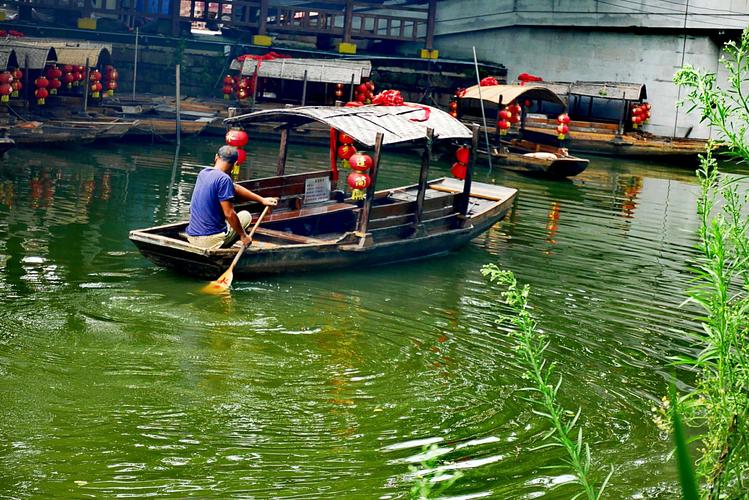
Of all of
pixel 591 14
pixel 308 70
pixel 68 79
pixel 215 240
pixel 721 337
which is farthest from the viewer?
pixel 591 14

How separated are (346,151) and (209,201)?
3306 millimetres

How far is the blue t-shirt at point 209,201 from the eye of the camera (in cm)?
987

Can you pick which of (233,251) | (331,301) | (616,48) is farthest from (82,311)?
(616,48)

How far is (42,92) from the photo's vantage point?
70.7ft

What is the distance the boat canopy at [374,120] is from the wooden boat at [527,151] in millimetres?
8952

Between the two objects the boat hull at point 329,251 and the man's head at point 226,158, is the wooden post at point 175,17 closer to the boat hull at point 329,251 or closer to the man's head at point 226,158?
the boat hull at point 329,251

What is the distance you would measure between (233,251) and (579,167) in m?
13.2

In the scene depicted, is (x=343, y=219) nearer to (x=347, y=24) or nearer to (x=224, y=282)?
(x=224, y=282)

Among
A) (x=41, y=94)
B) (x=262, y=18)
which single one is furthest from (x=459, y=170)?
(x=262, y=18)

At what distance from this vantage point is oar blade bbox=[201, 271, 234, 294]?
9984 mm

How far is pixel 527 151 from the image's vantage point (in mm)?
23438

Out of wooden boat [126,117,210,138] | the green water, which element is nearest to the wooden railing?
wooden boat [126,117,210,138]

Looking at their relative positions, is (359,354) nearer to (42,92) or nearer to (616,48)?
(42,92)

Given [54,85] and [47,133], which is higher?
[54,85]
